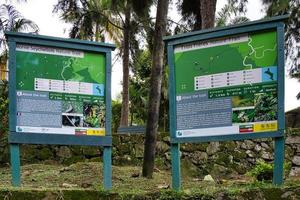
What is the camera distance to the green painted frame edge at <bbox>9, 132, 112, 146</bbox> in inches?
206

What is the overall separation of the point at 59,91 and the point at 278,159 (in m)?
2.39

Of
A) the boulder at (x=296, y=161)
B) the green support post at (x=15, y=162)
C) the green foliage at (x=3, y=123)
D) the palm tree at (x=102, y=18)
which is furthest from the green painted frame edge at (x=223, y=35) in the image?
the palm tree at (x=102, y=18)

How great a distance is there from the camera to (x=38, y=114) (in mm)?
5316

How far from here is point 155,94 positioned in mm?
7609

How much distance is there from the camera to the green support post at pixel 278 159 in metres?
4.96

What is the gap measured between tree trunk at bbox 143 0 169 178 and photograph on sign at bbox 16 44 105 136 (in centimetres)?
189

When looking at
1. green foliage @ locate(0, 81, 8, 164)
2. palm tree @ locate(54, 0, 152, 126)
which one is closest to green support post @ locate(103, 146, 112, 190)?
green foliage @ locate(0, 81, 8, 164)

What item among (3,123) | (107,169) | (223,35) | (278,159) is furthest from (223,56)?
(3,123)

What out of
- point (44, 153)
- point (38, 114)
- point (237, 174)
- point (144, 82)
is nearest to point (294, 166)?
point (237, 174)

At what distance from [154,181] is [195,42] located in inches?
91.2

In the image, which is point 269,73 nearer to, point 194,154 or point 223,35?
point 223,35

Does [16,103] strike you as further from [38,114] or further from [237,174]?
[237,174]

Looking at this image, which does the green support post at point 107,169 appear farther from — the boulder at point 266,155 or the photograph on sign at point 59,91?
the boulder at point 266,155

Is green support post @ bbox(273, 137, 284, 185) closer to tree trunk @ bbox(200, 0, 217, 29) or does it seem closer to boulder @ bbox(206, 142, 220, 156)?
tree trunk @ bbox(200, 0, 217, 29)
